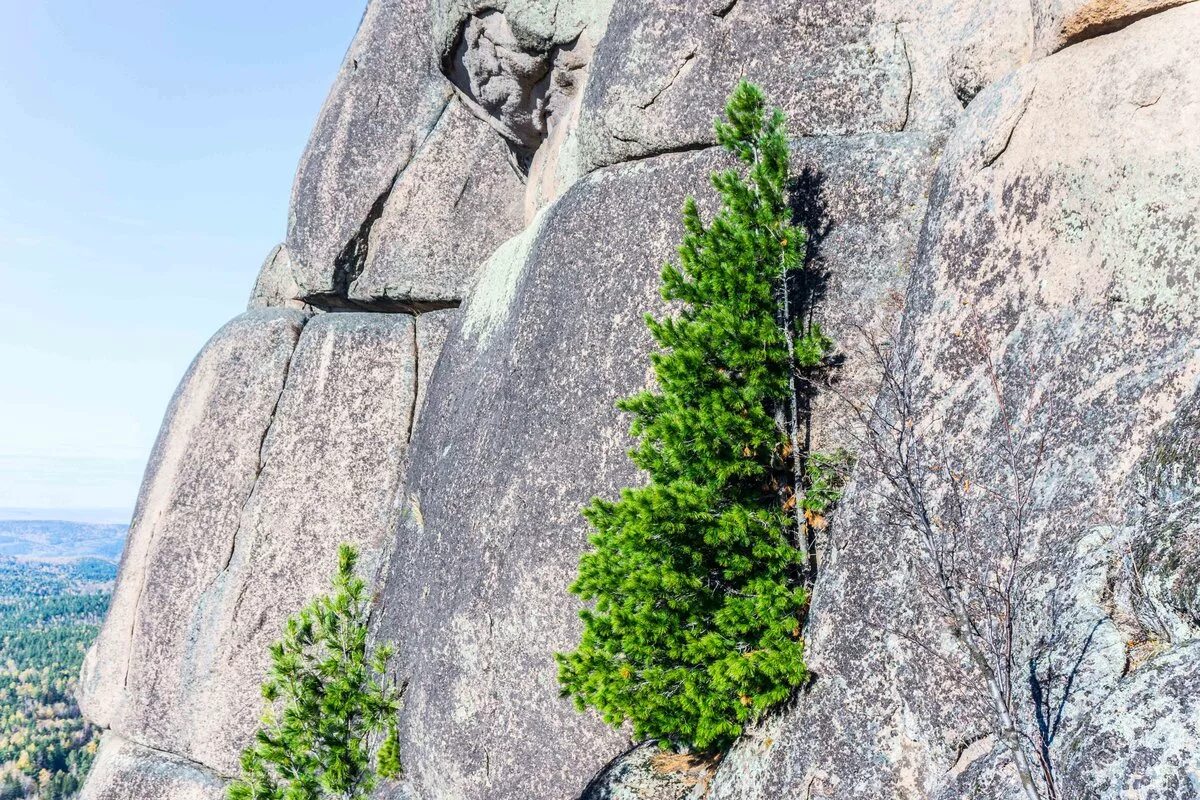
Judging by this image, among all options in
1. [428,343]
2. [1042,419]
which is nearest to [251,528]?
[428,343]

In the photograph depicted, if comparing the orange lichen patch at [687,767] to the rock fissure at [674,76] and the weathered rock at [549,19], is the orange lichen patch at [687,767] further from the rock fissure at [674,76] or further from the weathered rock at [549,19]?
the weathered rock at [549,19]

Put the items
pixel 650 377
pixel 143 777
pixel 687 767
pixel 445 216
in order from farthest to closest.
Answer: pixel 445 216 → pixel 143 777 → pixel 650 377 → pixel 687 767

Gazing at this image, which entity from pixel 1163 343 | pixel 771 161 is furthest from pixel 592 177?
pixel 1163 343

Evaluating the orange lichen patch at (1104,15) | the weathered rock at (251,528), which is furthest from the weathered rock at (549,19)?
the orange lichen patch at (1104,15)

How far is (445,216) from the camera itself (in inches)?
712

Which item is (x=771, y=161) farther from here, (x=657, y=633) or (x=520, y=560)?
(x=520, y=560)

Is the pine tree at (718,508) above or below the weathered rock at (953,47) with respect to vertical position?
below

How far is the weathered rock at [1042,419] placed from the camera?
229 inches

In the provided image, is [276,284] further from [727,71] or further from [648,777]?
[648,777]

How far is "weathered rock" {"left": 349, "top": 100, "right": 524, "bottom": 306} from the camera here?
1797 centimetres

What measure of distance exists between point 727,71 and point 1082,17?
4977 millimetres

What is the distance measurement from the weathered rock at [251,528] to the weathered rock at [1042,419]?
34.7 ft

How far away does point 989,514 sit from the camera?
6918mm

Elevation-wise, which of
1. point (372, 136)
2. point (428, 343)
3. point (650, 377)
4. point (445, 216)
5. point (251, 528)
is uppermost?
point (372, 136)
